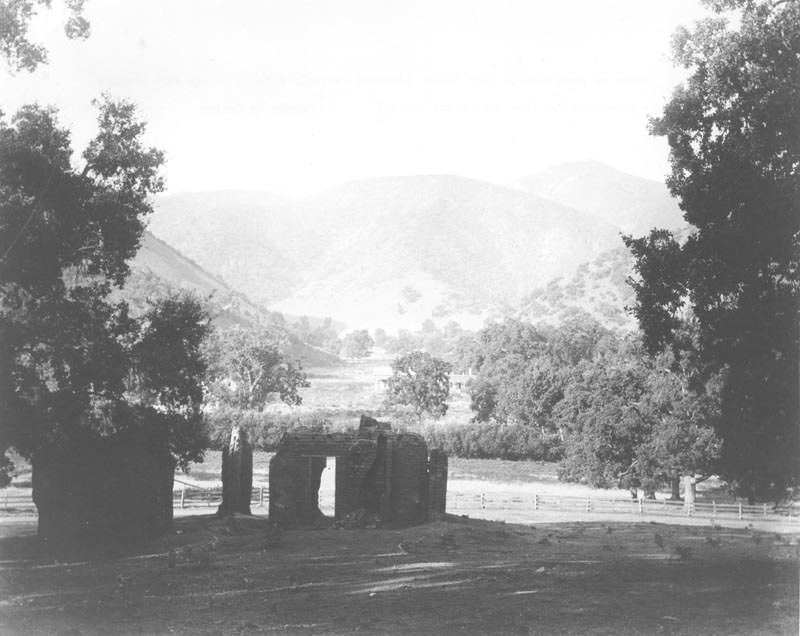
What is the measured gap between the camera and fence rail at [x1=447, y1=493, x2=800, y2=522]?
139 ft

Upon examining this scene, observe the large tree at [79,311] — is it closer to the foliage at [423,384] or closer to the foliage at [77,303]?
the foliage at [77,303]

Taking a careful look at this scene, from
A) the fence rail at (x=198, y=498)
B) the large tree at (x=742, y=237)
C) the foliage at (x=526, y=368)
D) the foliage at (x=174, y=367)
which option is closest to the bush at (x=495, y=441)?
the foliage at (x=526, y=368)

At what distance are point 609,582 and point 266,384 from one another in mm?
78959

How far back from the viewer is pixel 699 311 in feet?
65.5

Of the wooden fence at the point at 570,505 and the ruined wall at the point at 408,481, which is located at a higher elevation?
the ruined wall at the point at 408,481

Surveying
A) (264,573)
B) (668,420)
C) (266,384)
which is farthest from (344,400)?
(264,573)

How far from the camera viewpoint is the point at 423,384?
93438 mm

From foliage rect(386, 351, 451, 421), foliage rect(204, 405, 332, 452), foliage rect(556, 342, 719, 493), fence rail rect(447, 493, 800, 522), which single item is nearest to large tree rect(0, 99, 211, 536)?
fence rail rect(447, 493, 800, 522)

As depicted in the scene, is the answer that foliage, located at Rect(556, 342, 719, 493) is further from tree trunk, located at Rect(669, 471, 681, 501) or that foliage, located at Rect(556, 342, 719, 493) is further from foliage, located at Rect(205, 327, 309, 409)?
foliage, located at Rect(205, 327, 309, 409)

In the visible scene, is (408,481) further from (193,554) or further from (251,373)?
(251,373)

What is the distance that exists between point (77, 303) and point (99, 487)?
5.11 metres

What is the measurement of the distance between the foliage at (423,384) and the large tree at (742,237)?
7258cm

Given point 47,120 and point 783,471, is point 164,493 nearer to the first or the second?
point 47,120

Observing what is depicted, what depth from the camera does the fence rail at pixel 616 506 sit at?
42.4 m
